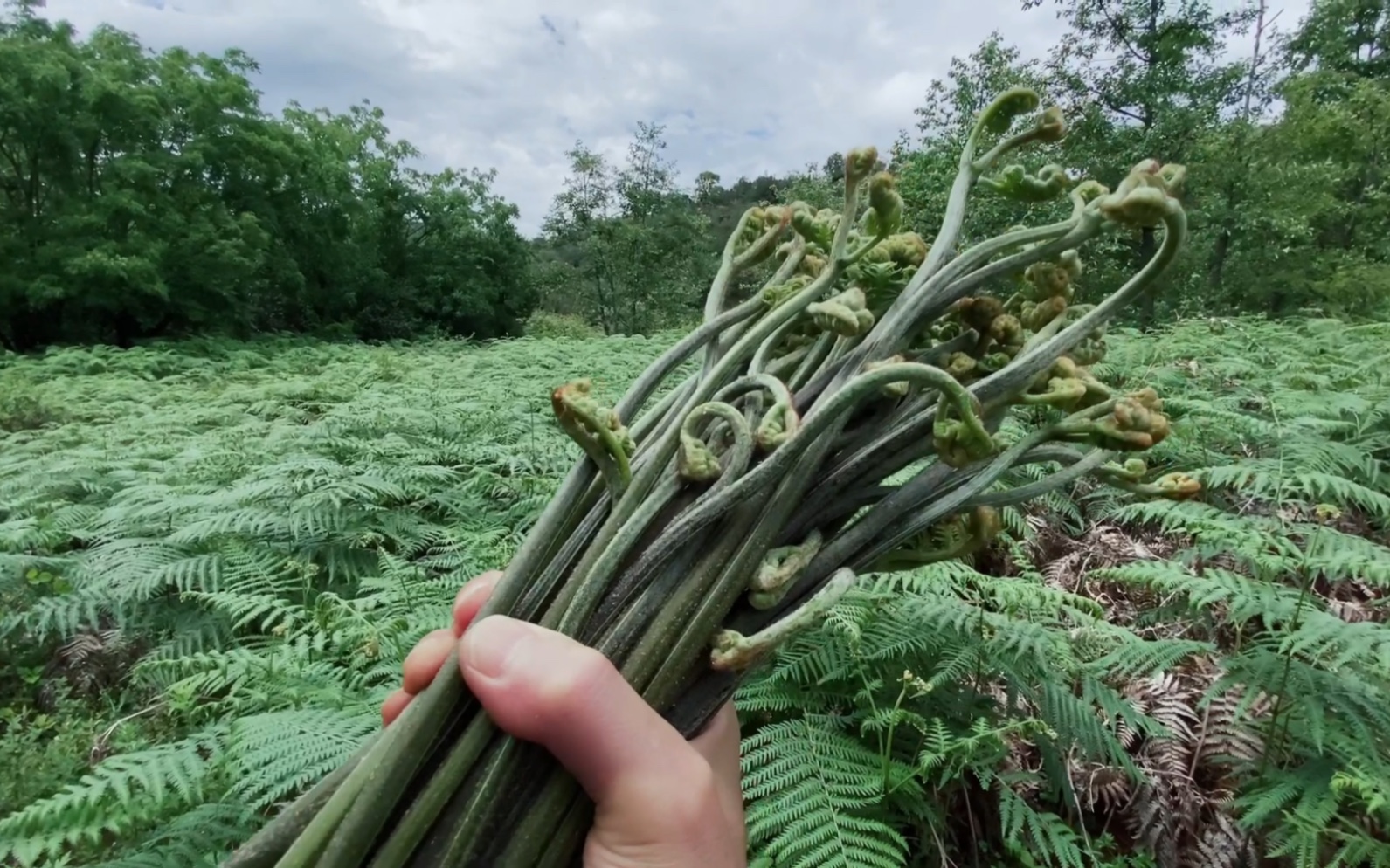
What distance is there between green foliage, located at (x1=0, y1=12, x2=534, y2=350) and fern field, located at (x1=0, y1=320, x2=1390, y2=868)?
15.0m

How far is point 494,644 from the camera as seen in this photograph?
852 mm

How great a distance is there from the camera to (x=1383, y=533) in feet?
8.64

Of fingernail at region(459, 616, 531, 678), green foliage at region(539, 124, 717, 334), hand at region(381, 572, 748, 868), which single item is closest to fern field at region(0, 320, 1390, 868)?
hand at region(381, 572, 748, 868)

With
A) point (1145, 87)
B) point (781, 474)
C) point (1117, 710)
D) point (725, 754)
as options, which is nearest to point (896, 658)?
point (1117, 710)

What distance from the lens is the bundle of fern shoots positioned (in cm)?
85

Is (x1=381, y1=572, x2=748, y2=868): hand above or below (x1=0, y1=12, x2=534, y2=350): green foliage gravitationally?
below

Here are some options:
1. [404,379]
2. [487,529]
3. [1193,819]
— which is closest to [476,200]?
[404,379]

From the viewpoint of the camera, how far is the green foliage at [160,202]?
1498cm

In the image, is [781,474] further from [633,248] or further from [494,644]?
[633,248]

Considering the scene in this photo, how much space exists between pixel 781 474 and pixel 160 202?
19.4 m

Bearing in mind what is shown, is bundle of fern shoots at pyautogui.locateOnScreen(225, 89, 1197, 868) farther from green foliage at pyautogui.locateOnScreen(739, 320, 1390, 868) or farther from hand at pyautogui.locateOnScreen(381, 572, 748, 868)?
green foliage at pyautogui.locateOnScreen(739, 320, 1390, 868)

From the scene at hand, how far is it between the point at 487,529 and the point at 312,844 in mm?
1947

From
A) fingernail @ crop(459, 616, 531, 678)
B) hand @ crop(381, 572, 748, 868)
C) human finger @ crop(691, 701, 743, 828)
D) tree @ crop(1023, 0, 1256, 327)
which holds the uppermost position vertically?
tree @ crop(1023, 0, 1256, 327)

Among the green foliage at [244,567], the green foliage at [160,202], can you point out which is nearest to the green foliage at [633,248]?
the green foliage at [160,202]
